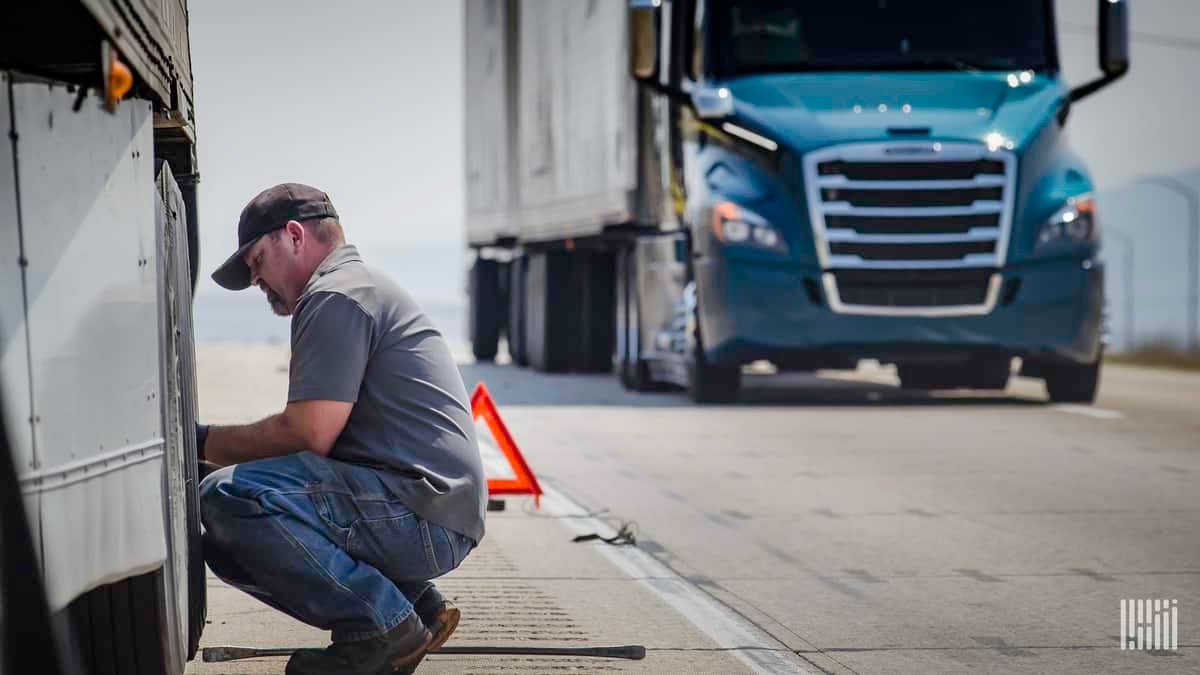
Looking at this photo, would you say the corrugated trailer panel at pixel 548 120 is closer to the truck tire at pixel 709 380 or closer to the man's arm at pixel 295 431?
the truck tire at pixel 709 380

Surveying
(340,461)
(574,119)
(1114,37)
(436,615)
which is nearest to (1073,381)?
(1114,37)

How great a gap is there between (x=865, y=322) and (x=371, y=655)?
1117 cm

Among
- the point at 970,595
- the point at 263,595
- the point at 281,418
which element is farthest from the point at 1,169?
the point at 970,595

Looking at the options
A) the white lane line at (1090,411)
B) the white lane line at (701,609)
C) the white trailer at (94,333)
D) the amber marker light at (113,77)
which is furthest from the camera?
the white lane line at (1090,411)

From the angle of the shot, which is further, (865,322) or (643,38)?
(865,322)

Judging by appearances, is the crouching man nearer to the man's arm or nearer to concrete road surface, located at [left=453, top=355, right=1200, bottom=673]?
the man's arm

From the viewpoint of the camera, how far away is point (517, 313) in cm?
2697

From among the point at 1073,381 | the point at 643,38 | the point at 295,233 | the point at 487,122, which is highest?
the point at 643,38

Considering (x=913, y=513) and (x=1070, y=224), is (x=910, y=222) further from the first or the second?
(x=913, y=513)

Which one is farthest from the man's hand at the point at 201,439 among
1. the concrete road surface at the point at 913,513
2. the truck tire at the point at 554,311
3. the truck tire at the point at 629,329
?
the truck tire at the point at 554,311

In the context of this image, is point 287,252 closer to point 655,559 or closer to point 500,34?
point 655,559

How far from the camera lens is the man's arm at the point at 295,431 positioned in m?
4.89

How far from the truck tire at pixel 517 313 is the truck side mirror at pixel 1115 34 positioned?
38.8 feet

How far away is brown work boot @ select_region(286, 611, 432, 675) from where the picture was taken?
497cm
